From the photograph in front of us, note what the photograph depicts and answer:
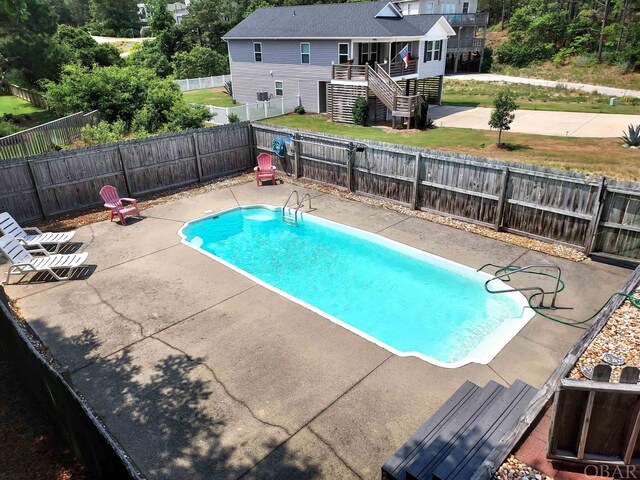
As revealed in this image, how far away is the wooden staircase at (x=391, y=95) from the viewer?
25370 mm

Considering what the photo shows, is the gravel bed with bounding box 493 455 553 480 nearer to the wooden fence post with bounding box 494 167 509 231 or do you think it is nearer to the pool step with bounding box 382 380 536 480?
the pool step with bounding box 382 380 536 480

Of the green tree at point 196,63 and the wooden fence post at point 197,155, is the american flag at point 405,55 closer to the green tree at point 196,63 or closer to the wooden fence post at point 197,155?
the wooden fence post at point 197,155

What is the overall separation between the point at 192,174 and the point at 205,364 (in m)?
11.4

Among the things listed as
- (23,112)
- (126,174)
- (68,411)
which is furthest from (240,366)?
(23,112)

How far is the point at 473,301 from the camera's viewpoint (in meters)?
10.1

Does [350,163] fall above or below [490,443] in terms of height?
above

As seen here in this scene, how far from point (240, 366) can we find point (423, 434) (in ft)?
11.4

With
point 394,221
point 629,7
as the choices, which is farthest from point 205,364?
point 629,7

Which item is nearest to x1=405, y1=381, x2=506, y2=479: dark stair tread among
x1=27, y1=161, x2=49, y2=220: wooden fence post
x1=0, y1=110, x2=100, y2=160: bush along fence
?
x1=27, y1=161, x2=49, y2=220: wooden fence post

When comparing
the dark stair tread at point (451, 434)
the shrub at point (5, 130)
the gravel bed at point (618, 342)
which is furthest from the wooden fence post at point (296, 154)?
the shrub at point (5, 130)

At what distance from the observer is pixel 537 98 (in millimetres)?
35531

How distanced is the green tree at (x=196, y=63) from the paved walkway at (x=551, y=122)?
91.5ft

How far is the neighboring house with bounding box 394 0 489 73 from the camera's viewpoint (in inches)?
1996

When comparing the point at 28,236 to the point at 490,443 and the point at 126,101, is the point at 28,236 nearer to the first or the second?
the point at 490,443
